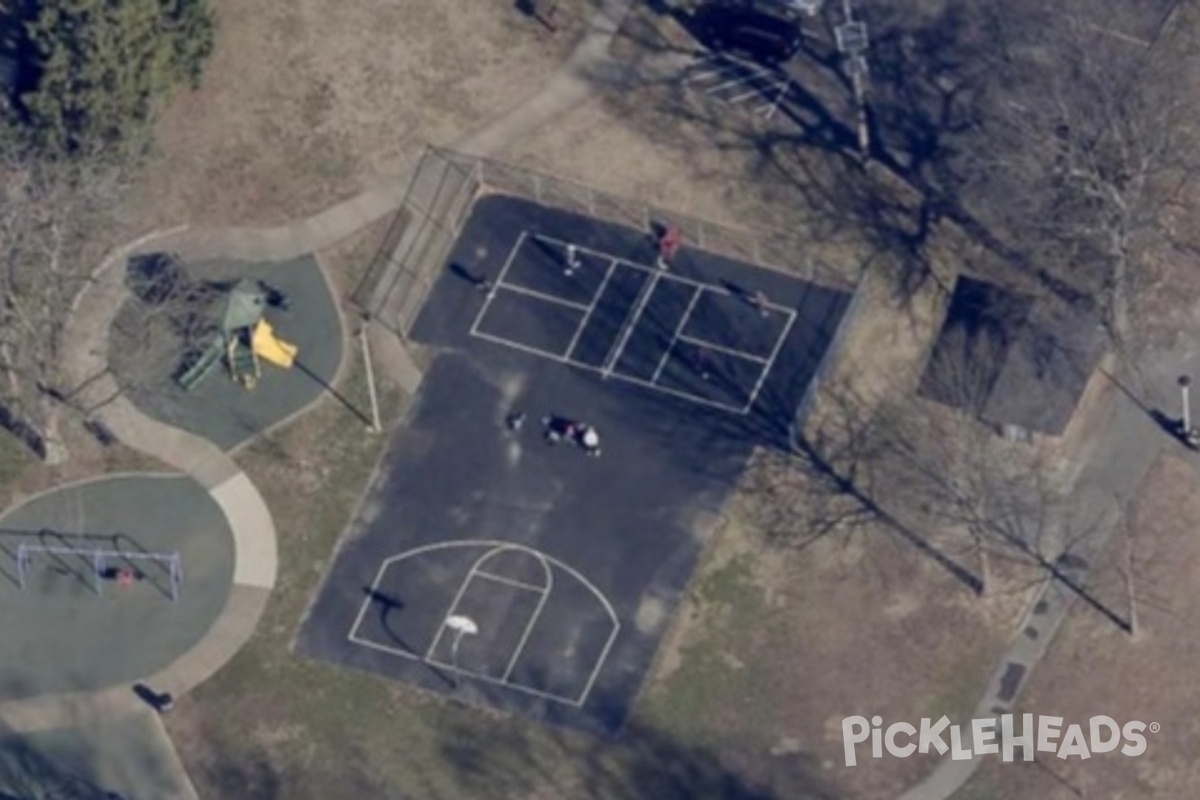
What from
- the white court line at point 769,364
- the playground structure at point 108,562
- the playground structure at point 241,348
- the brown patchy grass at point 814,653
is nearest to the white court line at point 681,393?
the white court line at point 769,364

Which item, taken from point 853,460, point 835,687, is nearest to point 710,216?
point 853,460

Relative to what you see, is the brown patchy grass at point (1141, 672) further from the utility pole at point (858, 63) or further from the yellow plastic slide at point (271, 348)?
the yellow plastic slide at point (271, 348)

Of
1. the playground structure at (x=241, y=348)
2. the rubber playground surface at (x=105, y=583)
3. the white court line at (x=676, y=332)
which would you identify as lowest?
the rubber playground surface at (x=105, y=583)

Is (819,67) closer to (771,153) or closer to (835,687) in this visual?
(771,153)

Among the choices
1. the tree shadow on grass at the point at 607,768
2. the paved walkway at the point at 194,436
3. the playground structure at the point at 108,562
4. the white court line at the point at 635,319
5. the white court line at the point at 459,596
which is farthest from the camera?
the white court line at the point at 635,319

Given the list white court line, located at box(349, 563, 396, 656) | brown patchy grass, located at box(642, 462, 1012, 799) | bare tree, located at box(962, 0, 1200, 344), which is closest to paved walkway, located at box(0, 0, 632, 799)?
white court line, located at box(349, 563, 396, 656)

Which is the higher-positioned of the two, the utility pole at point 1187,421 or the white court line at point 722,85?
the white court line at point 722,85

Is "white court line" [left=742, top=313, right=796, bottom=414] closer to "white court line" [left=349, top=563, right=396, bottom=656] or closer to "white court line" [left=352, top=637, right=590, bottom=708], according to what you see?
"white court line" [left=352, top=637, right=590, bottom=708]

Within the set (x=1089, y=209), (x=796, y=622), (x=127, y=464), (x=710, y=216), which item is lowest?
(x=127, y=464)
